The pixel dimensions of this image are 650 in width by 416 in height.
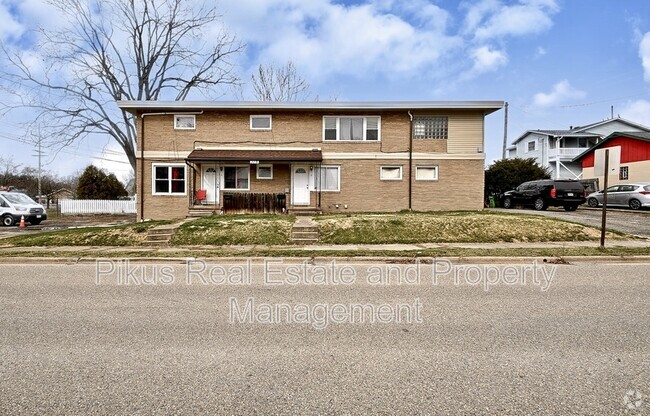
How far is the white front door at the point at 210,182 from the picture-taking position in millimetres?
19828

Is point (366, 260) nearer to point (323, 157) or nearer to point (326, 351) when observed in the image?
point (326, 351)

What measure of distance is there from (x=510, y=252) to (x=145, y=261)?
9.07 meters

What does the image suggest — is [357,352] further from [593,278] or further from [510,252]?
[510,252]

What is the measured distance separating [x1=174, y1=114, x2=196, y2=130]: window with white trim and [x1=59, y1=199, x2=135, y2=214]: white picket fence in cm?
1442

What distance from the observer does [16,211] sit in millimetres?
20828

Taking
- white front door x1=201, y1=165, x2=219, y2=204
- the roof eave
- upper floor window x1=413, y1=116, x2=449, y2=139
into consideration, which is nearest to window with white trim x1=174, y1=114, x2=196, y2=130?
the roof eave

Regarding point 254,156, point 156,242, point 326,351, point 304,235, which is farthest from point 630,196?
point 326,351

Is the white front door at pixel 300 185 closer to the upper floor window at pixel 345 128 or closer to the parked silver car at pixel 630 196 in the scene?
the upper floor window at pixel 345 128

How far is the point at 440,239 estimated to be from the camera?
11.7 m

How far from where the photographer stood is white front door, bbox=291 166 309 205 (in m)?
19.8

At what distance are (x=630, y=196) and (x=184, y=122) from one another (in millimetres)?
26306

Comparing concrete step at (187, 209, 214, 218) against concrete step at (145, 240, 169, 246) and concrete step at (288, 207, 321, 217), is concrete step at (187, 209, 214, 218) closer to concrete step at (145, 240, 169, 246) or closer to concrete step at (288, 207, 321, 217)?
concrete step at (288, 207, 321, 217)

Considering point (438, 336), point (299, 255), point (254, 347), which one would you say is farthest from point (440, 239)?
point (254, 347)

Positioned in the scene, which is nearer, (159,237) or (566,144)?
(159,237)
